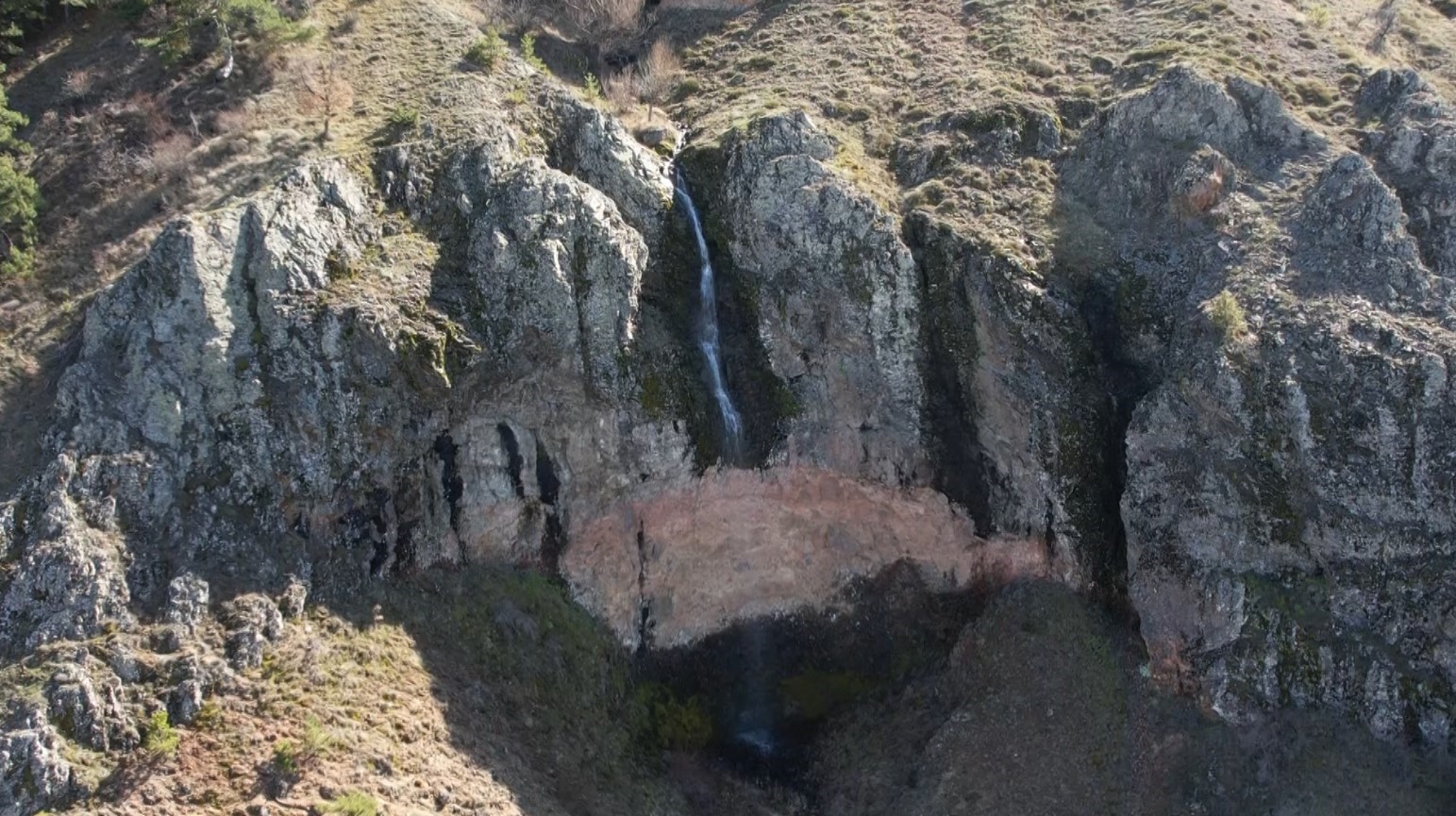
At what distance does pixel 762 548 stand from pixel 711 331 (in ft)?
16.3

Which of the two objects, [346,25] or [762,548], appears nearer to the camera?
[762,548]

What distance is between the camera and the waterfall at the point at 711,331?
23469 millimetres

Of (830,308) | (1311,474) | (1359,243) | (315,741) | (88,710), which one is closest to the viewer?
(88,710)

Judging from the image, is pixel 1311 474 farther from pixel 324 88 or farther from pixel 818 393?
pixel 324 88

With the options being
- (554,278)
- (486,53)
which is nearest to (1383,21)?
(554,278)

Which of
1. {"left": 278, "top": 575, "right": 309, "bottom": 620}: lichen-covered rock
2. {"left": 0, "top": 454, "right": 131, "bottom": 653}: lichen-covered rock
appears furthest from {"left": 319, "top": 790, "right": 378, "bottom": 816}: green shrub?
{"left": 0, "top": 454, "right": 131, "bottom": 653}: lichen-covered rock

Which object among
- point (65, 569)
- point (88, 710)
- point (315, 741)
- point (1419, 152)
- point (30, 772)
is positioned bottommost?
point (315, 741)

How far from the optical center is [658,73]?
28.6 m

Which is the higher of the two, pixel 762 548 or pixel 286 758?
pixel 286 758

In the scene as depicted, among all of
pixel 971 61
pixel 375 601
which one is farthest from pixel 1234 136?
pixel 375 601

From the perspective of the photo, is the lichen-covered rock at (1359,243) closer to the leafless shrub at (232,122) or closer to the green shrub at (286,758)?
the green shrub at (286,758)

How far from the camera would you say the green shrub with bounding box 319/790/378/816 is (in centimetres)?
1650

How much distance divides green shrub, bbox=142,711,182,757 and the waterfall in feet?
38.8

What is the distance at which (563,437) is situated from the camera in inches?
877
